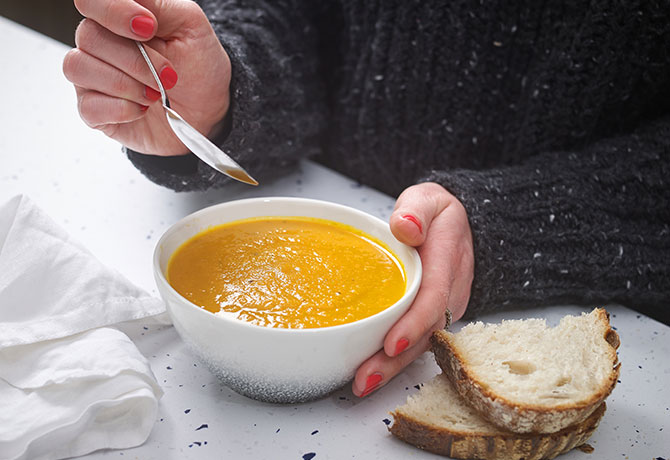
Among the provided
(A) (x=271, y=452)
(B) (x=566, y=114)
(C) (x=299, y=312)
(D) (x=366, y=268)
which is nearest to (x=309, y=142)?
(B) (x=566, y=114)

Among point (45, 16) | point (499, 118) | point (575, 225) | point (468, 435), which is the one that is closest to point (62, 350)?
point (468, 435)

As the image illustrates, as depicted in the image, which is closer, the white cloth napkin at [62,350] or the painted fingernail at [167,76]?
the white cloth napkin at [62,350]

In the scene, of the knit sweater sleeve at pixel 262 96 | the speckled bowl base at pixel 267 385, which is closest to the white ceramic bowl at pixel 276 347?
the speckled bowl base at pixel 267 385

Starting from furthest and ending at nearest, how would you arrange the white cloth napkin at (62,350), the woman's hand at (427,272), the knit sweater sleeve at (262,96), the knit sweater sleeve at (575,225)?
the knit sweater sleeve at (262,96) < the knit sweater sleeve at (575,225) < the woman's hand at (427,272) < the white cloth napkin at (62,350)

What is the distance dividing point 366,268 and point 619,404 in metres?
0.40

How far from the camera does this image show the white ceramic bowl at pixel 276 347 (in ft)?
2.53

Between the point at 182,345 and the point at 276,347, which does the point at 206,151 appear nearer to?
the point at 182,345

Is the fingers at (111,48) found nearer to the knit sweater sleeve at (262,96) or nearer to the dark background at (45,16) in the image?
the knit sweater sleeve at (262,96)

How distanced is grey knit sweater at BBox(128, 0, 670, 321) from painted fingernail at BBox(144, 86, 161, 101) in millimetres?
241

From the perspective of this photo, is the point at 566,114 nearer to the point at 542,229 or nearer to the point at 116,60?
the point at 542,229

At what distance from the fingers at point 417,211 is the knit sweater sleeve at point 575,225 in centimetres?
5

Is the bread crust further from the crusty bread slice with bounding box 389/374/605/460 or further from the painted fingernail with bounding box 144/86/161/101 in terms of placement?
the painted fingernail with bounding box 144/86/161/101

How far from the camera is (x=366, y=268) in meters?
0.95

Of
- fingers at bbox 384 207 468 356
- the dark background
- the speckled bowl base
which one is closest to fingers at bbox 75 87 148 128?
the speckled bowl base
